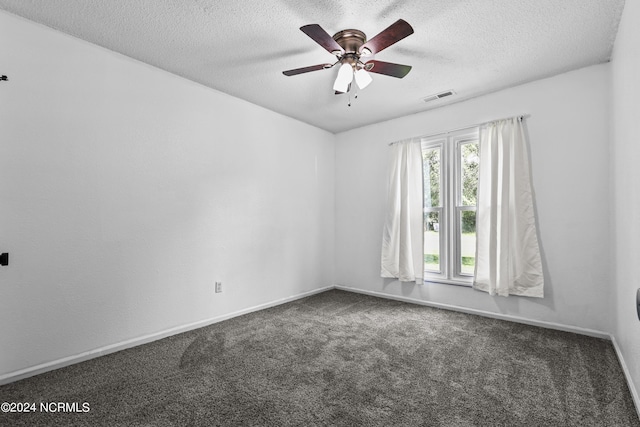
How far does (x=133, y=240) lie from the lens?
280 centimetres

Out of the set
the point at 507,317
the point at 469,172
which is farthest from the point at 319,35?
the point at 507,317

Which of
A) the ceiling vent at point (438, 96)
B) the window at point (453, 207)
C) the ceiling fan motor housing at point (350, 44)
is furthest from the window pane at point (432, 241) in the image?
the ceiling fan motor housing at point (350, 44)

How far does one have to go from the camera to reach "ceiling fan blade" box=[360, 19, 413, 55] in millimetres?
1929

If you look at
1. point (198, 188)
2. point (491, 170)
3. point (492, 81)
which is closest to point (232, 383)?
point (198, 188)

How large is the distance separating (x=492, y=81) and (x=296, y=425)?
3.60m

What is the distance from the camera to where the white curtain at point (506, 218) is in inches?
128

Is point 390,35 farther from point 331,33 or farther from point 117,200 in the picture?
point 117,200

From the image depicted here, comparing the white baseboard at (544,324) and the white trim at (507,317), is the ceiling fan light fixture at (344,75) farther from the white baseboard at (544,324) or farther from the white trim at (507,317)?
the white trim at (507,317)

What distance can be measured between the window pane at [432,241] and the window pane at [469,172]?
422mm

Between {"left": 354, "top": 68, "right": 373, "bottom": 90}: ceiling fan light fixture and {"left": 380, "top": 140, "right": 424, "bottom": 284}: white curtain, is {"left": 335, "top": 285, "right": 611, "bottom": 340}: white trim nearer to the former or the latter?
{"left": 380, "top": 140, "right": 424, "bottom": 284}: white curtain

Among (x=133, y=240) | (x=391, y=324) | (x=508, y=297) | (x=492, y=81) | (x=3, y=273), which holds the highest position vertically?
(x=492, y=81)

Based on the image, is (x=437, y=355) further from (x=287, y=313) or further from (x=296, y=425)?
(x=287, y=313)

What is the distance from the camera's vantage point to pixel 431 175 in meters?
4.18

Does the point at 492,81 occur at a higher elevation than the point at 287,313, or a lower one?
higher
